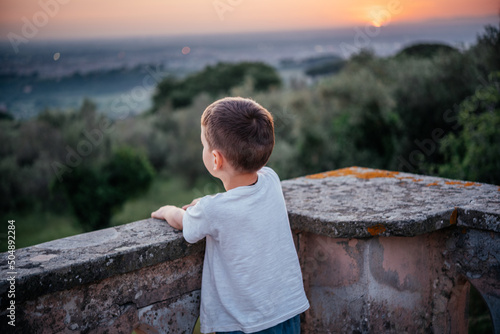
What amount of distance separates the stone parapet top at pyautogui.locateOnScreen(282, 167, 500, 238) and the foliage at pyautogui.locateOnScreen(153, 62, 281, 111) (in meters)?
21.5

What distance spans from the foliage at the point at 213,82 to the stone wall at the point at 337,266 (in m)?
21.8

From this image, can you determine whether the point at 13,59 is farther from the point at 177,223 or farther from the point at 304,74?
the point at 304,74

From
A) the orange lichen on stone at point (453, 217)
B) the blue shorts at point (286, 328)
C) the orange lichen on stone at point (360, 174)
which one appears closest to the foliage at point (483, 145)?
the orange lichen on stone at point (360, 174)

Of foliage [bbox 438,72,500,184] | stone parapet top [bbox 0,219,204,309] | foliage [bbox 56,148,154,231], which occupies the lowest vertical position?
foliage [bbox 56,148,154,231]

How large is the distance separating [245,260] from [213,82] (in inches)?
928

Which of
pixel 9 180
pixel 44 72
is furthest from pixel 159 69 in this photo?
pixel 9 180

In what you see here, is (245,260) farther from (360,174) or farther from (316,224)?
(360,174)

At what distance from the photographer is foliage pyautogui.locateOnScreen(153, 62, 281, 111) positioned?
2448cm

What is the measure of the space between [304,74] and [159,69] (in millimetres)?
8570

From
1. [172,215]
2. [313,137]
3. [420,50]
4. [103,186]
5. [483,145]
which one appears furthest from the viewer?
[420,50]

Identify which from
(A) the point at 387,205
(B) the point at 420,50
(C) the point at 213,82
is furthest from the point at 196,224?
(C) the point at 213,82

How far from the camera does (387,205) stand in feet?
7.24

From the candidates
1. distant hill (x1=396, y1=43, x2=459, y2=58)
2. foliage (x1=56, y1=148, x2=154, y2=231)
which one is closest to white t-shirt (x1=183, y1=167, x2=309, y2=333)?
foliage (x1=56, y1=148, x2=154, y2=231)

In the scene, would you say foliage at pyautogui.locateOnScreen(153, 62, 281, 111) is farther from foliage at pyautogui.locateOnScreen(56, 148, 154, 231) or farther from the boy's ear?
the boy's ear
